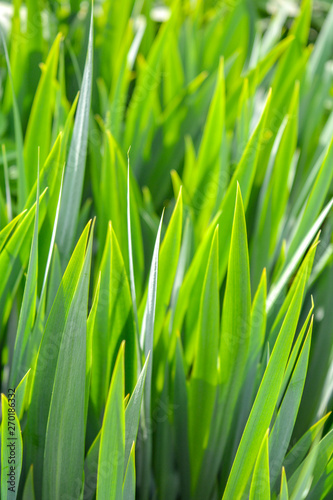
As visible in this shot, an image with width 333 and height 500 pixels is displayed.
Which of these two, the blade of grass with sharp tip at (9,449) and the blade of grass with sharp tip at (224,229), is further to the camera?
the blade of grass with sharp tip at (224,229)

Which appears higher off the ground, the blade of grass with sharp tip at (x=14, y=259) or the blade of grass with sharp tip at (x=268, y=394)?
the blade of grass with sharp tip at (x=14, y=259)

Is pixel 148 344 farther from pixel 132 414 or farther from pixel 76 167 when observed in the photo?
pixel 76 167

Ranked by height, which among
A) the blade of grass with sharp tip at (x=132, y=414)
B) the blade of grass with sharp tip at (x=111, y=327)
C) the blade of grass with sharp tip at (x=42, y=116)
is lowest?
the blade of grass with sharp tip at (x=132, y=414)

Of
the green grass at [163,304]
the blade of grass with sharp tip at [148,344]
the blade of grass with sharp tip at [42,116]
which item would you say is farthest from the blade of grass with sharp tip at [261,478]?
the blade of grass with sharp tip at [42,116]

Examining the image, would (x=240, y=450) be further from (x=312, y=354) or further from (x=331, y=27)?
(x=331, y=27)

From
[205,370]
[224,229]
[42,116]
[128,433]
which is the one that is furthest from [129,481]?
[42,116]

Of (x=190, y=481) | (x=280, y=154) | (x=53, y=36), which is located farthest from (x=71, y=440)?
(x=53, y=36)

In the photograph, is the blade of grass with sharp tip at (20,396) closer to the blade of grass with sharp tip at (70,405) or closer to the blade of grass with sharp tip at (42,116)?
the blade of grass with sharp tip at (70,405)
